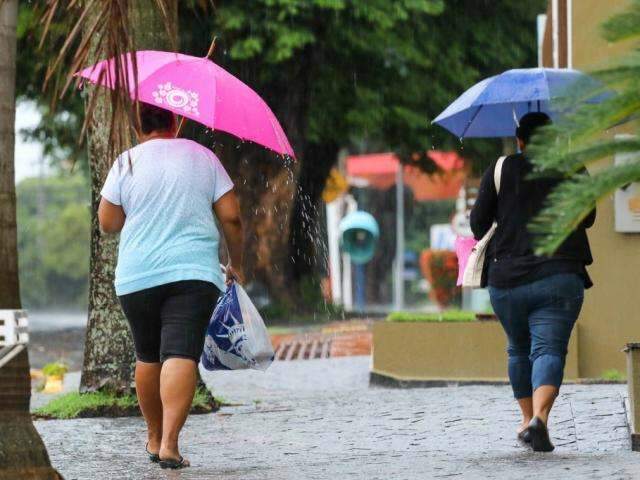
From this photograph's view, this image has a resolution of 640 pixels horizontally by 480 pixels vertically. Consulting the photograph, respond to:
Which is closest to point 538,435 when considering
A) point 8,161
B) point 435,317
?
point 8,161

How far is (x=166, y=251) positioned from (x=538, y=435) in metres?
1.99

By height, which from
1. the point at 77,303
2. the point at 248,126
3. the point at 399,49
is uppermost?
the point at 399,49

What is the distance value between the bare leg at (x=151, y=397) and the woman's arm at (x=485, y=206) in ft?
5.92

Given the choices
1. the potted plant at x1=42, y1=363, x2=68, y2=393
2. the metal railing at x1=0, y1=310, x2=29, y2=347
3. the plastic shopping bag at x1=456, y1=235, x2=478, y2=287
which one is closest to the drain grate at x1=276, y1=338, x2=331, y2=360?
the potted plant at x1=42, y1=363, x2=68, y2=393

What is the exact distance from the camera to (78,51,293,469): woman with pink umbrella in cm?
671

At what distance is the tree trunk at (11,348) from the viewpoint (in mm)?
5844

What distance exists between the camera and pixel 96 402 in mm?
10219

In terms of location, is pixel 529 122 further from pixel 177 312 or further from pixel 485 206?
pixel 177 312

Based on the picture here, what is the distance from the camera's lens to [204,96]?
7383 mm

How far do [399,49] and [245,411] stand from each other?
14.8 meters

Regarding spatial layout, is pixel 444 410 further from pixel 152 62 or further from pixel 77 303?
pixel 77 303

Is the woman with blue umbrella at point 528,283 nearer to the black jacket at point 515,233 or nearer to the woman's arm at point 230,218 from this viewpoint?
the black jacket at point 515,233

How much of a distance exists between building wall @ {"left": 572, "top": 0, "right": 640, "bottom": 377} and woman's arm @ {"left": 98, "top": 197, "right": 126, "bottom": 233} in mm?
5775

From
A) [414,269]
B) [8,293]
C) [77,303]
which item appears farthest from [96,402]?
[414,269]
